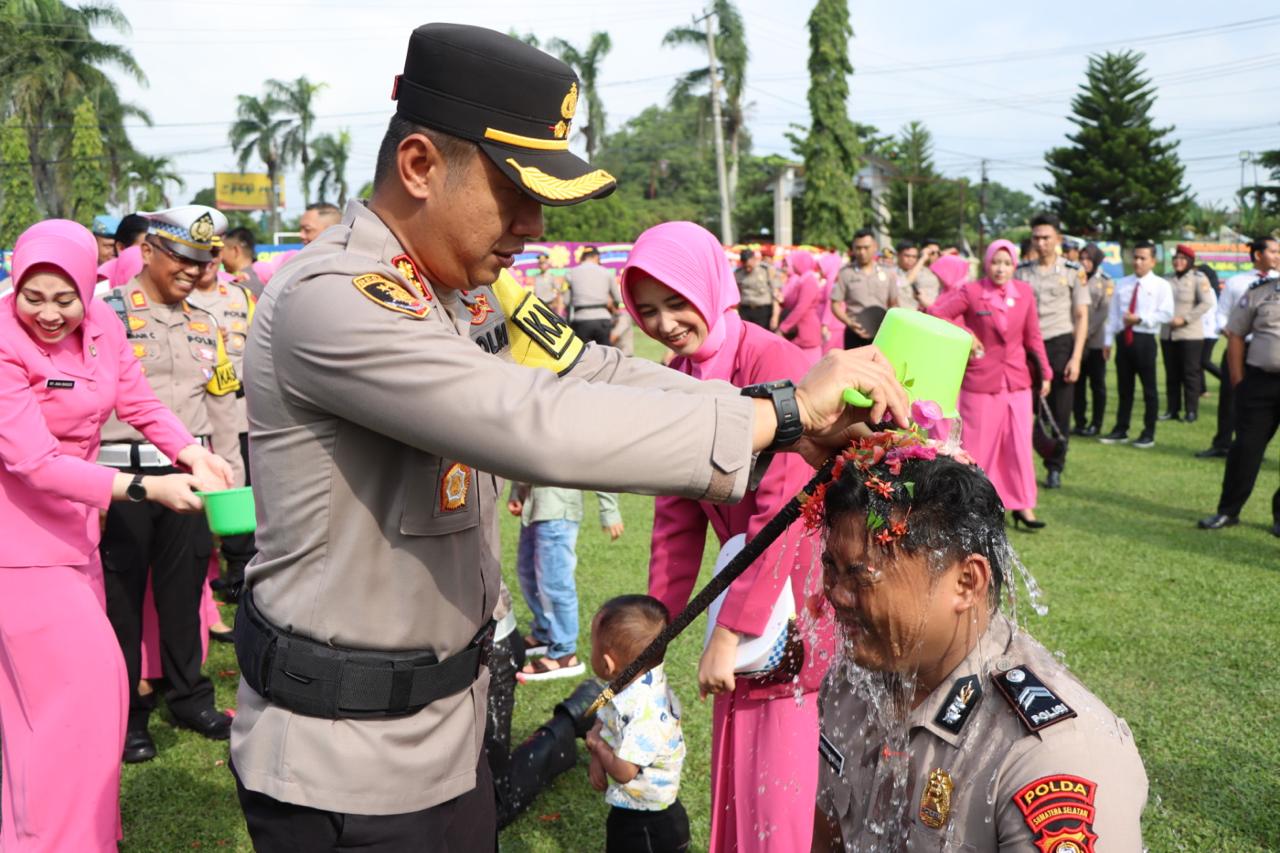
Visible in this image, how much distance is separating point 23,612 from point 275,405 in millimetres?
2263

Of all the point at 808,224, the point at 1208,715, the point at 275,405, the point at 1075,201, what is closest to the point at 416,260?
the point at 275,405

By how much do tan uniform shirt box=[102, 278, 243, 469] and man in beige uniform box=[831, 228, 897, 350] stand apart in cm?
868

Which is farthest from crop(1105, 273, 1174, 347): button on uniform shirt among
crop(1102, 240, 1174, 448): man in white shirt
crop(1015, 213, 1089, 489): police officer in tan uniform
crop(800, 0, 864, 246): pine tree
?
crop(800, 0, 864, 246): pine tree

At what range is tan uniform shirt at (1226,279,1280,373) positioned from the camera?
26.2 feet

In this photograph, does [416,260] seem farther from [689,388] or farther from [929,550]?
[929,550]

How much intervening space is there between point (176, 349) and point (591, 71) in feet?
157

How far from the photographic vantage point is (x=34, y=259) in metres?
3.52

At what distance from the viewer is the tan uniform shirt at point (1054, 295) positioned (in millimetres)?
10367

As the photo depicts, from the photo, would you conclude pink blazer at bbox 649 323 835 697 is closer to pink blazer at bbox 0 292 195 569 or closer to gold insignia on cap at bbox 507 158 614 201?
gold insignia on cap at bbox 507 158 614 201

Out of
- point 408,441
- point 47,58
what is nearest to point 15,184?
point 47,58

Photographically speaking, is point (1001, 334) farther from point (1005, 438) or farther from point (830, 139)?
point (830, 139)

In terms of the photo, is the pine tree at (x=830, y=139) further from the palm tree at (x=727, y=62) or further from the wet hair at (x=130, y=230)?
the wet hair at (x=130, y=230)

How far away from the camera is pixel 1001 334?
26.3 feet

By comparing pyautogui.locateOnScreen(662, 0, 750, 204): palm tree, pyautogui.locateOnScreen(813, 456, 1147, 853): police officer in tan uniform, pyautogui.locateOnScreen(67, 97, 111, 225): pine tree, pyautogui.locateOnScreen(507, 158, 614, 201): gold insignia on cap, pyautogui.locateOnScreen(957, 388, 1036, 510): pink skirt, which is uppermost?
pyautogui.locateOnScreen(662, 0, 750, 204): palm tree
